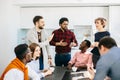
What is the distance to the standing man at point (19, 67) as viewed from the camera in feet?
8.05

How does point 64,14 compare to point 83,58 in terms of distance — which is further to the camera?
point 64,14

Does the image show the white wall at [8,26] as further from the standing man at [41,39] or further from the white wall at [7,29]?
the standing man at [41,39]

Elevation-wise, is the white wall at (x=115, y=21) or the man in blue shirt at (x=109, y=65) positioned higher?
the white wall at (x=115, y=21)

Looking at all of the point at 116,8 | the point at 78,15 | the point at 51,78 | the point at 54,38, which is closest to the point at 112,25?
the point at 116,8

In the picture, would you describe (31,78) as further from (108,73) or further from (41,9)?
(41,9)

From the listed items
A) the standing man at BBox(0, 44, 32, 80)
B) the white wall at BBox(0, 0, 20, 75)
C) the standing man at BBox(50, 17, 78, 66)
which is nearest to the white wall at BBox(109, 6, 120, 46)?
the standing man at BBox(50, 17, 78, 66)

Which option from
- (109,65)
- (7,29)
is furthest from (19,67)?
(7,29)

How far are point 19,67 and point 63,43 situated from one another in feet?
6.31

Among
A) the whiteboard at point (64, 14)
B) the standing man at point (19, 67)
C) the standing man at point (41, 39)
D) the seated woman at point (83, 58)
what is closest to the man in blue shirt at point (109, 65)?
the standing man at point (19, 67)

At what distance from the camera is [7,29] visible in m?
5.61

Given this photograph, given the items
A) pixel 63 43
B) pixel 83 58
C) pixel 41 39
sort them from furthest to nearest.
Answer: pixel 63 43
pixel 41 39
pixel 83 58

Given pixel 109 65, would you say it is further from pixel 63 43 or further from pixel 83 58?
pixel 63 43

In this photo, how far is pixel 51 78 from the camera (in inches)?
119

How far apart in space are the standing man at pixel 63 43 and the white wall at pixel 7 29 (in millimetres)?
1456
